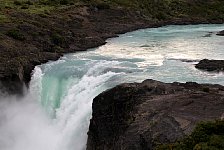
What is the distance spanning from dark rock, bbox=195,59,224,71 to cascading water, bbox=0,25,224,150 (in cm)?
74

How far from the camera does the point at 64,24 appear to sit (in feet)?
190

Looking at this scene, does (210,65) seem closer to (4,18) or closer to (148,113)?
(148,113)

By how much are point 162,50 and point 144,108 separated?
933 inches

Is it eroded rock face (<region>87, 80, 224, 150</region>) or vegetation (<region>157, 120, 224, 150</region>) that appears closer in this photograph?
vegetation (<region>157, 120, 224, 150</region>)

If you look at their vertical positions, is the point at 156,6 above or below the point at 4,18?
below

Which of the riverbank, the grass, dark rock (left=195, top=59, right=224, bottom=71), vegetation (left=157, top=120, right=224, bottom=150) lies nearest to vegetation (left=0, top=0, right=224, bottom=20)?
the riverbank

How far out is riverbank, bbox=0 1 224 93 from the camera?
4216 centimetres

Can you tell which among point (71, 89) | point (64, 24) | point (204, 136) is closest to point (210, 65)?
point (71, 89)

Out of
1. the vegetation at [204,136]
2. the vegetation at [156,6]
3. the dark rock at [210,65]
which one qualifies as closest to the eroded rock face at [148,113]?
the vegetation at [204,136]

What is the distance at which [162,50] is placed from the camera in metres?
49.1

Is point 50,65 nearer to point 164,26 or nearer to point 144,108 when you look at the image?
point 144,108

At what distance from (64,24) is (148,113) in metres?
34.3

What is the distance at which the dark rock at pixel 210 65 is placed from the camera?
38875mm

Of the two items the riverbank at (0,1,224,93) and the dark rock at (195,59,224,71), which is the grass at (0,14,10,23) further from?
the dark rock at (195,59,224,71)
